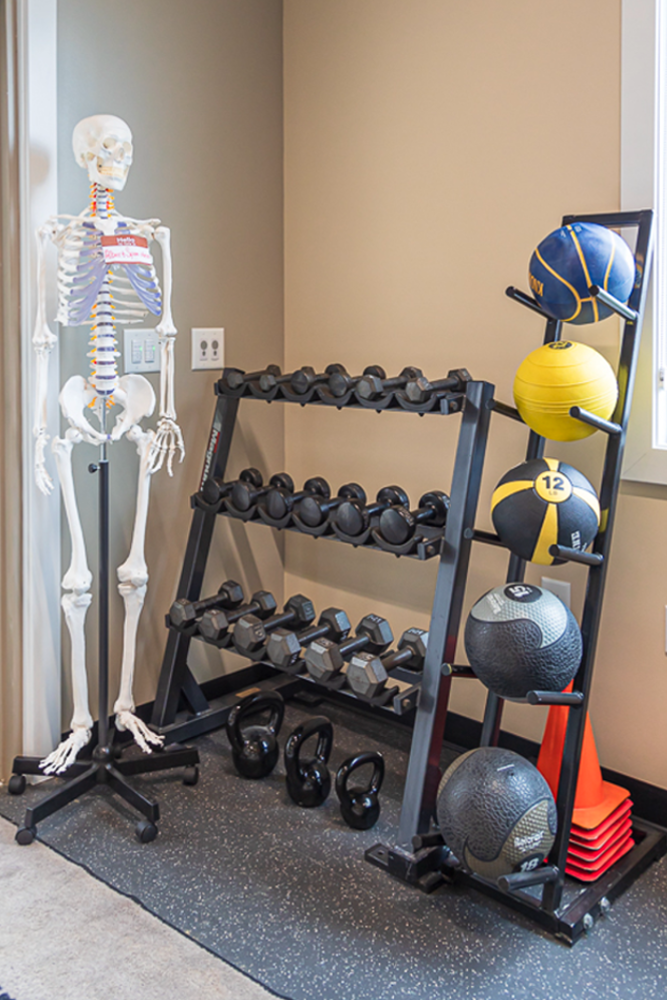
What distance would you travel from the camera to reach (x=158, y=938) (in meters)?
1.75

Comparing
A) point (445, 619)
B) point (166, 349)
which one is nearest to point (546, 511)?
point (445, 619)

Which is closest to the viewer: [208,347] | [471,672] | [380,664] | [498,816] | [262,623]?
[498,816]

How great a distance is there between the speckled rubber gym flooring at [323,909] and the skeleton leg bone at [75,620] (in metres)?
0.12

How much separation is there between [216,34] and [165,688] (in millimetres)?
2001

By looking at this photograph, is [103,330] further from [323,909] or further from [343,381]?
[323,909]

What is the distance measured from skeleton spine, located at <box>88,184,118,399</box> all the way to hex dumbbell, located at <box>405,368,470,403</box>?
2.46 ft

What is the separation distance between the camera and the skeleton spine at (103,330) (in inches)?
81.9

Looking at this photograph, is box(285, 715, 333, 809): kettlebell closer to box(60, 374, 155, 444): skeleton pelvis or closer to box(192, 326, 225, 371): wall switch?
box(60, 374, 155, 444): skeleton pelvis

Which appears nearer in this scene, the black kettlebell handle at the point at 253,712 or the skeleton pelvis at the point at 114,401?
the skeleton pelvis at the point at 114,401

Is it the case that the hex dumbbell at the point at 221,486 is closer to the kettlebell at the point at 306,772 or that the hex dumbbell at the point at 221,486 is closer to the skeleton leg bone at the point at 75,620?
the skeleton leg bone at the point at 75,620

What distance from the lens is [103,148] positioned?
204 cm

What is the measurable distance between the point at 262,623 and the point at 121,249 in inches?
40.1

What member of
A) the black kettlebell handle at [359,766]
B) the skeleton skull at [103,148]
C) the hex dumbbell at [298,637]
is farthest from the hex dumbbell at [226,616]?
the skeleton skull at [103,148]

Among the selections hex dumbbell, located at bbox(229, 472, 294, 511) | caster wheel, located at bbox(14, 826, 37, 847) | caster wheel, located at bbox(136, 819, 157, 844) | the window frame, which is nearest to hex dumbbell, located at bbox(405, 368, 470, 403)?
the window frame
